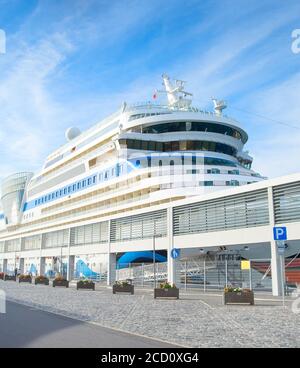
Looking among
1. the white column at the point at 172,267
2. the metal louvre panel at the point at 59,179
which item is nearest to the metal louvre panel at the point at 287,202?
the white column at the point at 172,267

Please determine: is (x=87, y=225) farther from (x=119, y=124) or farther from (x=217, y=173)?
(x=217, y=173)

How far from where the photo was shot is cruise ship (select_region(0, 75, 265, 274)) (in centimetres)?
3831

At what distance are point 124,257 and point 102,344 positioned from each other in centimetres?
3412

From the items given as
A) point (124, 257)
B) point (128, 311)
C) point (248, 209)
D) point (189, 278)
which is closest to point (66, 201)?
point (124, 257)

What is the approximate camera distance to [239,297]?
18.9 meters

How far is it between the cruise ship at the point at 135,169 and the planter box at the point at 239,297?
15061mm

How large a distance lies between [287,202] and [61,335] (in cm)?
1645

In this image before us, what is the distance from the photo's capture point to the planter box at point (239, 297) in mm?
18891

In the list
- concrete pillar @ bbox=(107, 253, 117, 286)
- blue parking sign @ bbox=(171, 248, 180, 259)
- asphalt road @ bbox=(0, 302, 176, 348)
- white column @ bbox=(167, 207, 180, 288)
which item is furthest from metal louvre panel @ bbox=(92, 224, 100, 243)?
asphalt road @ bbox=(0, 302, 176, 348)

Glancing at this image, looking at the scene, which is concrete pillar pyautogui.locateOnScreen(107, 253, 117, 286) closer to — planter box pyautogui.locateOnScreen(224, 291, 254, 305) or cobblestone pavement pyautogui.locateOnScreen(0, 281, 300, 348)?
planter box pyautogui.locateOnScreen(224, 291, 254, 305)

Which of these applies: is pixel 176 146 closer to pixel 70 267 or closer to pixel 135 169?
pixel 135 169

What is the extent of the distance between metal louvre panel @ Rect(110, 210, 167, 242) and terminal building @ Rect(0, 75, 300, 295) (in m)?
0.08

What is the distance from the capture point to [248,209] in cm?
2534

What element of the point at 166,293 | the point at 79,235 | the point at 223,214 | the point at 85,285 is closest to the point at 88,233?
the point at 79,235
